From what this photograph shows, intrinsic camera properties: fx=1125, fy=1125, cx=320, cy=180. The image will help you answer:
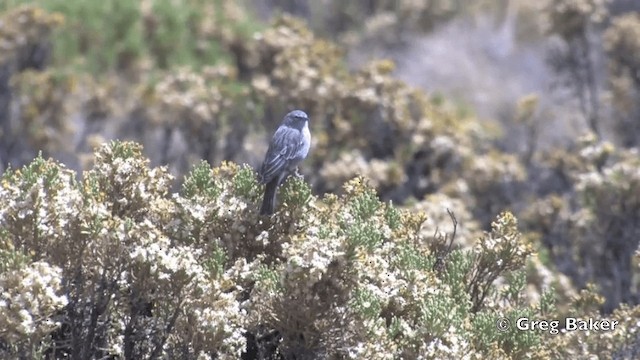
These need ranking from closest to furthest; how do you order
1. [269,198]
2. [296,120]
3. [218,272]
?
[218,272] < [269,198] < [296,120]

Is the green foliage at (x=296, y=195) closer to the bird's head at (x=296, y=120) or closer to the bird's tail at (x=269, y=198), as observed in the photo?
the bird's tail at (x=269, y=198)

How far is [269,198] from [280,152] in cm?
52

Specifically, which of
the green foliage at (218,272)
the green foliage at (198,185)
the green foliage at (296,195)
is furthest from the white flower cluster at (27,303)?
the green foliage at (296,195)

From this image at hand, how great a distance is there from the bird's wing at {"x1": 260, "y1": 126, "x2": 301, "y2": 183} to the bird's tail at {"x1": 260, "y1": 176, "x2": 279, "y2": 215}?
10 centimetres

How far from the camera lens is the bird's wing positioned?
9742 millimetres

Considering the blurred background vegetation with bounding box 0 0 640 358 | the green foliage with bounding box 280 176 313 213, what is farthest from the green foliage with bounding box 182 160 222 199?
the blurred background vegetation with bounding box 0 0 640 358

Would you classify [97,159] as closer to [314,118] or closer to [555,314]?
[555,314]

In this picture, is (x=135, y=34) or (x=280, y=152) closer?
(x=280, y=152)

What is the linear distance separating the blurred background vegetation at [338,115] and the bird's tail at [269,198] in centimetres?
537

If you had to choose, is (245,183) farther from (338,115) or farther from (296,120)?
(338,115)

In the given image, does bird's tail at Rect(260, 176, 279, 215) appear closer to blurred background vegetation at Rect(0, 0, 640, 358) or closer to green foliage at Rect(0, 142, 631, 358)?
green foliage at Rect(0, 142, 631, 358)

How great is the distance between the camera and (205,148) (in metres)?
21.0

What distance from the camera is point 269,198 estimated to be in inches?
386

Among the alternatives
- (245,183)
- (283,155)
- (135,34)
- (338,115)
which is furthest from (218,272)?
(135,34)
